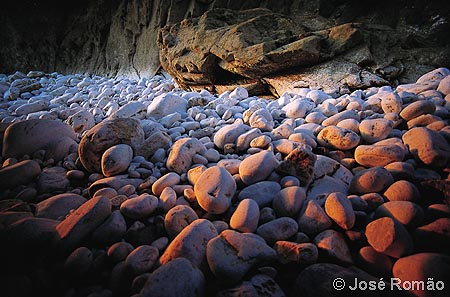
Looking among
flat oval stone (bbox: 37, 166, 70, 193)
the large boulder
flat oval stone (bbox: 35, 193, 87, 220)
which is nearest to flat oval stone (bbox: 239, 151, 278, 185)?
flat oval stone (bbox: 35, 193, 87, 220)

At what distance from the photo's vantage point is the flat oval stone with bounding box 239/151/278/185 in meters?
1.06

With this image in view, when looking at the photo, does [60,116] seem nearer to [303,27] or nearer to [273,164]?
[273,164]

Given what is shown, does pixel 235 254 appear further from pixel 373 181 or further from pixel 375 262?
pixel 373 181

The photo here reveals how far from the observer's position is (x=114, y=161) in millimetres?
1212

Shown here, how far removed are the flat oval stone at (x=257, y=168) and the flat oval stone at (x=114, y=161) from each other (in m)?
0.72

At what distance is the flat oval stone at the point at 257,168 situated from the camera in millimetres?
1064

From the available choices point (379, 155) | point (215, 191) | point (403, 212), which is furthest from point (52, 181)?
point (379, 155)

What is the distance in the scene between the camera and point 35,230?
2.46 feet

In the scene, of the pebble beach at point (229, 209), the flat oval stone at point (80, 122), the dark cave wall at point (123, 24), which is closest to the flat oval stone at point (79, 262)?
the pebble beach at point (229, 209)

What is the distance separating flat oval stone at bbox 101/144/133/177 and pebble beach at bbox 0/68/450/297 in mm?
14

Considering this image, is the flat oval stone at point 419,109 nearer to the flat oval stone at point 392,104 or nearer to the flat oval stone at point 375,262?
the flat oval stone at point 392,104

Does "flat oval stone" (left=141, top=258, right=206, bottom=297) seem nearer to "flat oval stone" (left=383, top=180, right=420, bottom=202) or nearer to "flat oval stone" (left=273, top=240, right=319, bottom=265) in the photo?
"flat oval stone" (left=273, top=240, right=319, bottom=265)

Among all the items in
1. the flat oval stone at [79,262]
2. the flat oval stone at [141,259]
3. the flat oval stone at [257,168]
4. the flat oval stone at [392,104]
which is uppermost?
the flat oval stone at [392,104]

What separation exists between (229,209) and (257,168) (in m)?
0.26
